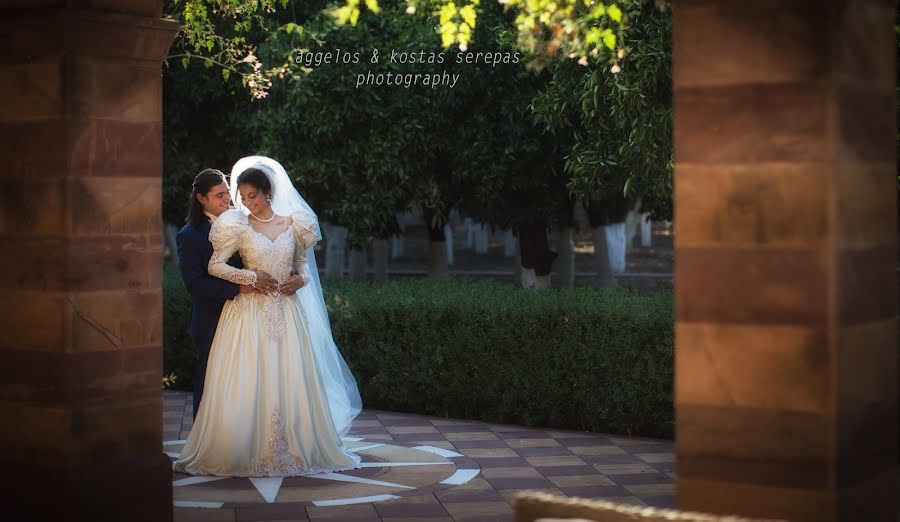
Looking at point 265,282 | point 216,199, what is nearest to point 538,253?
point 216,199

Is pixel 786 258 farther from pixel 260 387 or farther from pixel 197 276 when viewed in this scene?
pixel 197 276

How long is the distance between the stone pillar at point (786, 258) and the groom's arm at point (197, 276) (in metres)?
4.47

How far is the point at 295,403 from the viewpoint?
7.79m

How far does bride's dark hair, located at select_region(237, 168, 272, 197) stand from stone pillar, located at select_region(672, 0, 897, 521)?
428 centimetres

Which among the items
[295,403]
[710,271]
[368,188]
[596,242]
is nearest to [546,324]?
[295,403]

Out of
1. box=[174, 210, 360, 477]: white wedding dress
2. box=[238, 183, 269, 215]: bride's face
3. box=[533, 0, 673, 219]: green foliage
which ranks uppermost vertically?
box=[533, 0, 673, 219]: green foliage

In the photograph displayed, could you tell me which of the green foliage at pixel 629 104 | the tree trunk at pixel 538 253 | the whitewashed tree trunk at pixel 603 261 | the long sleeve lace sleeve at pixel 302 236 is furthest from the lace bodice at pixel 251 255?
the whitewashed tree trunk at pixel 603 261

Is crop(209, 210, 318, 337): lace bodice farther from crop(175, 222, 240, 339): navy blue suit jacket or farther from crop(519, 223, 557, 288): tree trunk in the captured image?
crop(519, 223, 557, 288): tree trunk

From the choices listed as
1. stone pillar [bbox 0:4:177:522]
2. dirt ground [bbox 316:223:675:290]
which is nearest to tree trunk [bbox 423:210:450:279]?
dirt ground [bbox 316:223:675:290]

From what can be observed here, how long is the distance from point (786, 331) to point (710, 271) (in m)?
0.32

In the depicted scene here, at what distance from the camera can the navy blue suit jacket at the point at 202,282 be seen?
26.0 feet

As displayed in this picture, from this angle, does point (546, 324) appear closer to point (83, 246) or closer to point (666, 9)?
point (666, 9)

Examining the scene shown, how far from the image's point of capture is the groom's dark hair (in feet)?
26.6

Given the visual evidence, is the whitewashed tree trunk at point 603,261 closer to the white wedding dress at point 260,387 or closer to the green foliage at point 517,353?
the green foliage at point 517,353
